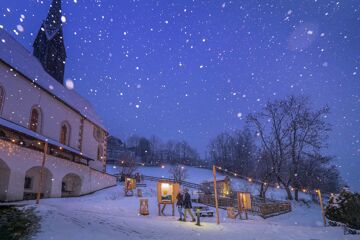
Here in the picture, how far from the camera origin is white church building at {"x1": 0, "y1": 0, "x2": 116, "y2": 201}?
18344mm

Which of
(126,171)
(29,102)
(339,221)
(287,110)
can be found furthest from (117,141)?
(339,221)

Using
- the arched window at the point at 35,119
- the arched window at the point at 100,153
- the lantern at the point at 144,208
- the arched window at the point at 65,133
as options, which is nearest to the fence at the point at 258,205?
the lantern at the point at 144,208

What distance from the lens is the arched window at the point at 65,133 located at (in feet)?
92.9

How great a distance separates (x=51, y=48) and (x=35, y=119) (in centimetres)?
1556

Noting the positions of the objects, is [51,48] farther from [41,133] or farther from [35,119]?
[41,133]

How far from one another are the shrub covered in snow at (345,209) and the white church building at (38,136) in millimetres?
15691

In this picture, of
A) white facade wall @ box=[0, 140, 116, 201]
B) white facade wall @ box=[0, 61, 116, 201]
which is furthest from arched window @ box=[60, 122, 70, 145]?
white facade wall @ box=[0, 140, 116, 201]

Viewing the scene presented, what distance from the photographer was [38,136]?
21.7 metres

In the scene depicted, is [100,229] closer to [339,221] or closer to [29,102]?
[339,221]

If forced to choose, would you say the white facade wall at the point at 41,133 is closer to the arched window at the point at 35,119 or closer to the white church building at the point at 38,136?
the white church building at the point at 38,136

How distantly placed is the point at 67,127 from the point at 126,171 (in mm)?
24033

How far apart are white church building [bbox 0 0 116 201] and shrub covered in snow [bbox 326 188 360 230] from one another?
15.7m

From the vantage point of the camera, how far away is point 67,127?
2894 centimetres

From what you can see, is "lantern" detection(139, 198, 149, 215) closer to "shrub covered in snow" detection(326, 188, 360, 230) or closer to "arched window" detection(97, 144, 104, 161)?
"shrub covered in snow" detection(326, 188, 360, 230)
